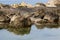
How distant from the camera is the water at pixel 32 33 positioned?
2215 centimetres

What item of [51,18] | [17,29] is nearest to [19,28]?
[17,29]

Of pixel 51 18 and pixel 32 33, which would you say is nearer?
pixel 32 33

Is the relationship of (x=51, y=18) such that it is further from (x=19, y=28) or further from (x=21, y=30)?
(x=21, y=30)

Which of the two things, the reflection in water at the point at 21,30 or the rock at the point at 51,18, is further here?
the rock at the point at 51,18

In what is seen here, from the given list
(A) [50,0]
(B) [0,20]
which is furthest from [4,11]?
(A) [50,0]

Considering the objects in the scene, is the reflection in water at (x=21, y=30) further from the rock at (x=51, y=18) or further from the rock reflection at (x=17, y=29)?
the rock at (x=51, y=18)

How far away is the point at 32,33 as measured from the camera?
23906 mm

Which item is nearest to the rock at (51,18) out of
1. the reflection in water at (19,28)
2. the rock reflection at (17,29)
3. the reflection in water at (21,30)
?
Result: the reflection in water at (19,28)

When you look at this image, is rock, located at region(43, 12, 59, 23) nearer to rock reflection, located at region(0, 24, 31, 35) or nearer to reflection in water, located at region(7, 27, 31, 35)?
rock reflection, located at region(0, 24, 31, 35)

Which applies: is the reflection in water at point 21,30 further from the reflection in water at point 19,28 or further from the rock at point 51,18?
the rock at point 51,18

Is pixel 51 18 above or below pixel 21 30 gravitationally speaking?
above

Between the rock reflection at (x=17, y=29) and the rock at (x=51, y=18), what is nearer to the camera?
the rock reflection at (x=17, y=29)

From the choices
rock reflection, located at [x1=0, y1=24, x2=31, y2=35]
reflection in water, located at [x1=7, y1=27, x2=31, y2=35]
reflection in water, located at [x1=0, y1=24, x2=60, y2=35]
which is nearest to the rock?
reflection in water, located at [x1=0, y1=24, x2=60, y2=35]

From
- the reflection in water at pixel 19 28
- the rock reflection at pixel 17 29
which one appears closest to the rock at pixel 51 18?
the reflection in water at pixel 19 28
